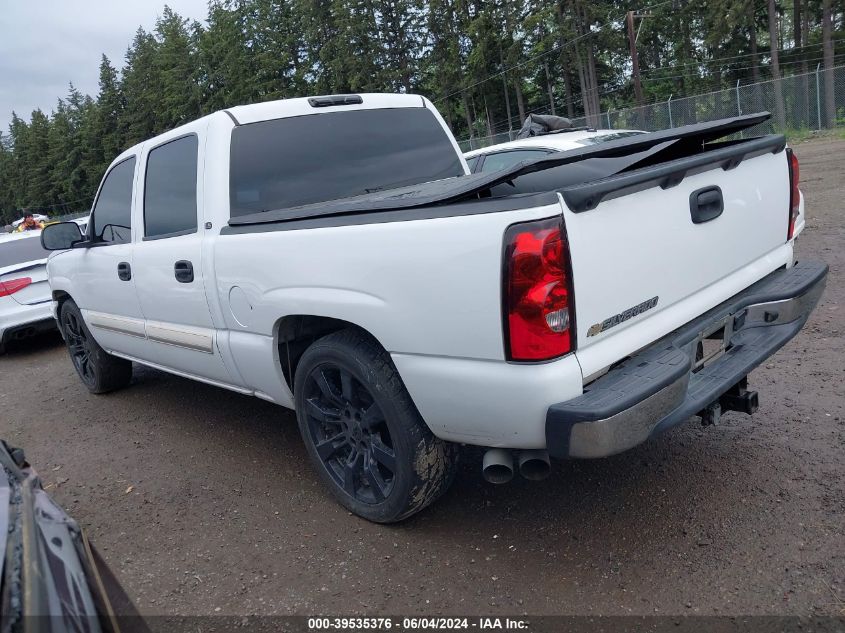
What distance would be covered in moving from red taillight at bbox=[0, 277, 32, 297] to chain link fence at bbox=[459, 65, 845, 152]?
21.2 meters

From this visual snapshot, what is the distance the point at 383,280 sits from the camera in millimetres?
2777

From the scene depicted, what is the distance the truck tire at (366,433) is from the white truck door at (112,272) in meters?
1.92

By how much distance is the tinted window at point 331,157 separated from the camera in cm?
394

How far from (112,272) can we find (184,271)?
128 cm

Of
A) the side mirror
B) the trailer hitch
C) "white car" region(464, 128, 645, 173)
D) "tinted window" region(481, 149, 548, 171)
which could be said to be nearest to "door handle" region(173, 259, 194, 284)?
the side mirror

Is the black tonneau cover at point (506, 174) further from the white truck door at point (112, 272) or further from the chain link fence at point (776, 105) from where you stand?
the chain link fence at point (776, 105)

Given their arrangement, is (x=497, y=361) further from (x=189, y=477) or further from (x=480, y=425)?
(x=189, y=477)

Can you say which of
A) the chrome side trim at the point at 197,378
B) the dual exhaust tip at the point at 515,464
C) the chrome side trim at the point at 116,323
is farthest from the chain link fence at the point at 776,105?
the dual exhaust tip at the point at 515,464

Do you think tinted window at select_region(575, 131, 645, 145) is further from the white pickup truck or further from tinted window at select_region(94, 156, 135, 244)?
tinted window at select_region(94, 156, 135, 244)

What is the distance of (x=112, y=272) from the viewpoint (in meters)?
5.00

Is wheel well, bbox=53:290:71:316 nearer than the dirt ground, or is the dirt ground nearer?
the dirt ground

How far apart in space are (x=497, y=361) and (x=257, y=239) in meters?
1.47

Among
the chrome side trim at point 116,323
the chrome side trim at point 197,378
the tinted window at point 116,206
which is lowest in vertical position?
the chrome side trim at point 197,378

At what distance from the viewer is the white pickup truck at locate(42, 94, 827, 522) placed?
8.04ft
